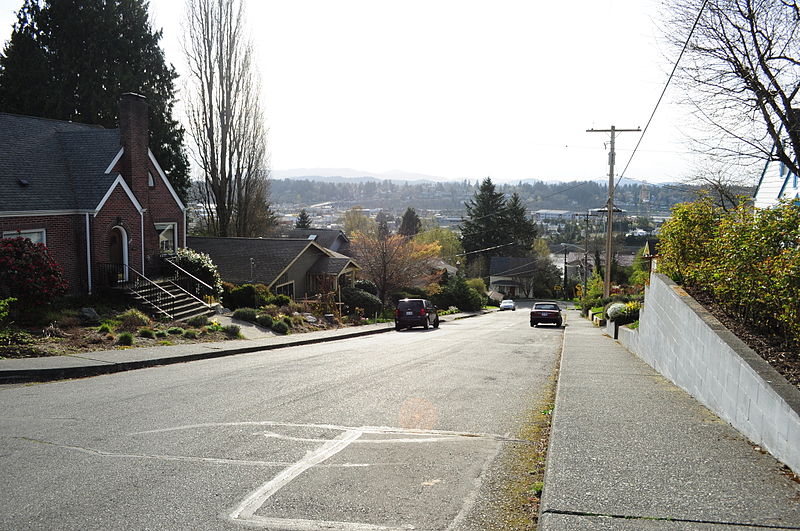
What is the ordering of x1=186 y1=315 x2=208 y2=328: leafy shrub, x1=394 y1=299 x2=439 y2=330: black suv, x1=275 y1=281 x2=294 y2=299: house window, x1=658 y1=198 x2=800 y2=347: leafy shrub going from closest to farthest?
1. x1=658 y1=198 x2=800 y2=347: leafy shrub
2. x1=186 y1=315 x2=208 y2=328: leafy shrub
3. x1=394 y1=299 x2=439 y2=330: black suv
4. x1=275 y1=281 x2=294 y2=299: house window

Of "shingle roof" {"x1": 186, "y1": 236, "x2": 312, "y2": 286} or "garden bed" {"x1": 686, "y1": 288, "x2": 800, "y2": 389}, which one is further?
"shingle roof" {"x1": 186, "y1": 236, "x2": 312, "y2": 286}

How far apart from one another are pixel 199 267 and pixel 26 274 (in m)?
11.0

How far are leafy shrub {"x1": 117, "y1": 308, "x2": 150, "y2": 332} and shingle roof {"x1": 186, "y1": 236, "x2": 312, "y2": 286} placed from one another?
1337 centimetres

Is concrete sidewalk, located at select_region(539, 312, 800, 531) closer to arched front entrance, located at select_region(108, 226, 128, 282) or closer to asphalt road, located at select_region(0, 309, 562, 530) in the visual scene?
asphalt road, located at select_region(0, 309, 562, 530)

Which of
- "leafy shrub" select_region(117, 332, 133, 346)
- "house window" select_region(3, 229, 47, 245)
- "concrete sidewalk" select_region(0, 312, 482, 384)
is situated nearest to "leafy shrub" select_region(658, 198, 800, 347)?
"concrete sidewalk" select_region(0, 312, 482, 384)

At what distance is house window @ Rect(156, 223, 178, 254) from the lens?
98.1 feet

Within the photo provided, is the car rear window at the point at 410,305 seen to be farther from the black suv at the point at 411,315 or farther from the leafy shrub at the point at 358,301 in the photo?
the leafy shrub at the point at 358,301

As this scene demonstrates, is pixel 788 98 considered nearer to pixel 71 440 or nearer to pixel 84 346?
pixel 71 440

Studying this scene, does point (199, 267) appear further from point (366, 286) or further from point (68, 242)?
point (366, 286)

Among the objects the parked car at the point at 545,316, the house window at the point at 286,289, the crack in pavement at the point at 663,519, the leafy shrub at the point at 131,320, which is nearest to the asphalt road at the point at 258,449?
the crack in pavement at the point at 663,519

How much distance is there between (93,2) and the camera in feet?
127

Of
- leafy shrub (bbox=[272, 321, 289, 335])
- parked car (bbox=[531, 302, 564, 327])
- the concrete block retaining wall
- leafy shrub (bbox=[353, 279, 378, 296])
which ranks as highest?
the concrete block retaining wall

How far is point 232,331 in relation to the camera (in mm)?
21578

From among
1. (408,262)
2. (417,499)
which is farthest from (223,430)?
(408,262)
